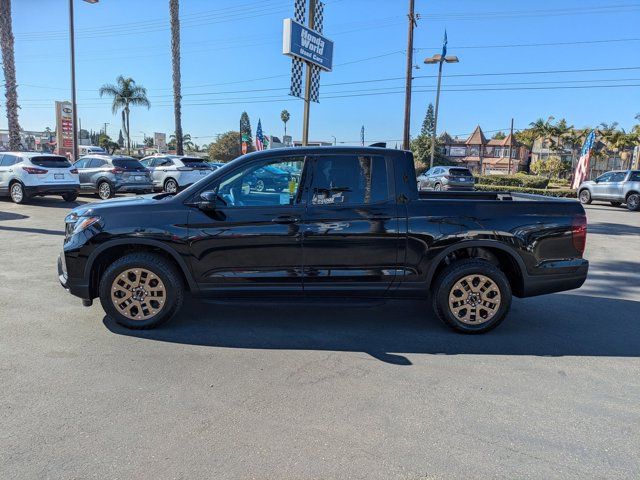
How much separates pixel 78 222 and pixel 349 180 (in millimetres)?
2729

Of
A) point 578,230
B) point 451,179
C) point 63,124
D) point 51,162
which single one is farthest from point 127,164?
point 63,124

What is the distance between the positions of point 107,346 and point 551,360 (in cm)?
402

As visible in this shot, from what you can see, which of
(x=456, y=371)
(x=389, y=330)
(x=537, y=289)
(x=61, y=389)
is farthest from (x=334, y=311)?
(x=61, y=389)

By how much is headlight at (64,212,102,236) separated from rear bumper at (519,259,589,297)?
170 inches

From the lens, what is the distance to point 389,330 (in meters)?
4.80

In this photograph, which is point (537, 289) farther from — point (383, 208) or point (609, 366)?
point (383, 208)

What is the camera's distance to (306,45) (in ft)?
36.1

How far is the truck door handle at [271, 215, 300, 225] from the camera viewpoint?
4.43 m

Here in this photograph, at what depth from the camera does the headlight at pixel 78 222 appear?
452cm

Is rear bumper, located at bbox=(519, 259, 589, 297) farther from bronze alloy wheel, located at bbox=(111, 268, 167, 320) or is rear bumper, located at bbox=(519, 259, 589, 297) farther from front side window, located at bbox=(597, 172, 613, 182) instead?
front side window, located at bbox=(597, 172, 613, 182)

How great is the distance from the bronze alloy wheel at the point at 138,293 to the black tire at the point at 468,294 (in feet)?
8.98

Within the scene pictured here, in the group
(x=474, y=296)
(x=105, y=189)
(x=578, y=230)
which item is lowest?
(x=474, y=296)

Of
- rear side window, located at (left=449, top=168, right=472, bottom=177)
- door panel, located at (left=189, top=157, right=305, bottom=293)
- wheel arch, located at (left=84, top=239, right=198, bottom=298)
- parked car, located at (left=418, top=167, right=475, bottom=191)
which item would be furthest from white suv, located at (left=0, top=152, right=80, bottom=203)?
rear side window, located at (left=449, top=168, right=472, bottom=177)

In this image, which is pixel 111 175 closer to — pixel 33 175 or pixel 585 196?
pixel 33 175
